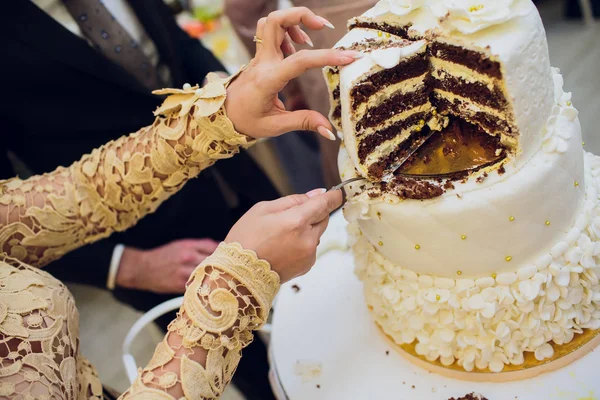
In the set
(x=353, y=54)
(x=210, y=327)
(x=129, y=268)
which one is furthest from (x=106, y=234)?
(x=353, y=54)

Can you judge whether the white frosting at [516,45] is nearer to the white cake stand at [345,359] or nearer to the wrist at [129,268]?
the white cake stand at [345,359]

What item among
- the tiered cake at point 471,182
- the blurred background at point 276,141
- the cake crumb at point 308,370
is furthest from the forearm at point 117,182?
the blurred background at point 276,141

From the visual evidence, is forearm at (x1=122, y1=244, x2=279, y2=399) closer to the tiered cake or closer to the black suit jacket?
the tiered cake

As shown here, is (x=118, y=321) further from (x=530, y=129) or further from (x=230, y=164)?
(x=530, y=129)

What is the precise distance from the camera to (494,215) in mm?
1377

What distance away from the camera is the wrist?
2.17 metres

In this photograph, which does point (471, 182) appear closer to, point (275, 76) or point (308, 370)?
point (275, 76)

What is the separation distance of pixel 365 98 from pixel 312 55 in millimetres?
212

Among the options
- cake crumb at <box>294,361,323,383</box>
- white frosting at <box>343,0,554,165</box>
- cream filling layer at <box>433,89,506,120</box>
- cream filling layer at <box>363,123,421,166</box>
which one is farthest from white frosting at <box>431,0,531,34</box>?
cake crumb at <box>294,361,323,383</box>

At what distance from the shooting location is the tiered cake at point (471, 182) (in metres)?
1.37

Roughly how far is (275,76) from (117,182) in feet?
2.22

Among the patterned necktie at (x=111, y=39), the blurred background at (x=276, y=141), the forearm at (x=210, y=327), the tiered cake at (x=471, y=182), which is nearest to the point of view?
the forearm at (x=210, y=327)

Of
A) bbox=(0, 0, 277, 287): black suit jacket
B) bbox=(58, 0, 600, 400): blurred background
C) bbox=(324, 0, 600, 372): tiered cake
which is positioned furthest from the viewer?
bbox=(58, 0, 600, 400): blurred background

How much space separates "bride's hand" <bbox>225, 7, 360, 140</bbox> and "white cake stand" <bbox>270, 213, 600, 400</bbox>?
702 mm
